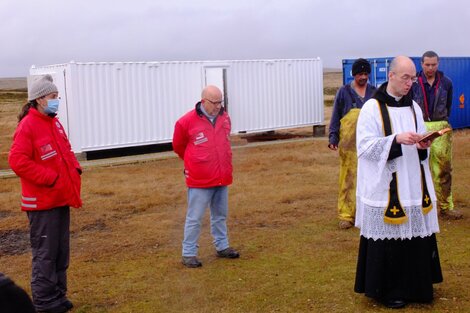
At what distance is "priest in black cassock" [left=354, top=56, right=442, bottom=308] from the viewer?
16.1 ft


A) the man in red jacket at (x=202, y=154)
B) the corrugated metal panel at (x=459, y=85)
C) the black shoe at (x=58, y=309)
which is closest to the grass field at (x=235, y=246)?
the black shoe at (x=58, y=309)

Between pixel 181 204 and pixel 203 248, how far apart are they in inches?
117

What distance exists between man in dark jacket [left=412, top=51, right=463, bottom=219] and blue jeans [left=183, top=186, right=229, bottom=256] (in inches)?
105

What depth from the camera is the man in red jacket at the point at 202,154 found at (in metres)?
6.43

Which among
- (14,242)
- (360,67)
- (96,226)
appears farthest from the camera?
(96,226)

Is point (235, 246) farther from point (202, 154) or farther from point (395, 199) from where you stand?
point (395, 199)

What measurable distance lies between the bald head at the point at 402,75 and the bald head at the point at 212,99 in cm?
193

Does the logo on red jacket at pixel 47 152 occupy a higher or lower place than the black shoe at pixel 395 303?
higher

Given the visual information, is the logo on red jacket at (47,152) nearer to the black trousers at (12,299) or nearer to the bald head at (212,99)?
the bald head at (212,99)

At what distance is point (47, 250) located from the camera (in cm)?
526

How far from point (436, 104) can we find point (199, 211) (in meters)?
3.21

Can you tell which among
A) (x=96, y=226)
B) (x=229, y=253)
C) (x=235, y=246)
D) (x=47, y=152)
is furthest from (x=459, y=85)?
(x=47, y=152)

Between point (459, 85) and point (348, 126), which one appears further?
point (459, 85)

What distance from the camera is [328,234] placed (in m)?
7.73
